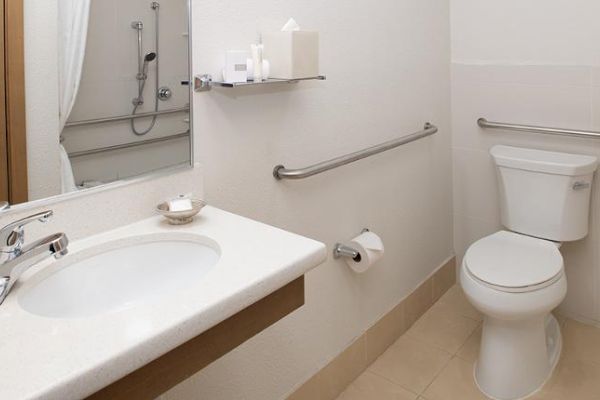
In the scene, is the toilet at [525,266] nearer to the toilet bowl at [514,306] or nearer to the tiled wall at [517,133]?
the toilet bowl at [514,306]

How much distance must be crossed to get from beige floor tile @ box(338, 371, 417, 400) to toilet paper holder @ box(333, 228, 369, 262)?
53 cm

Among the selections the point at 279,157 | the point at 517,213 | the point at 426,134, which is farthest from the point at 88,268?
the point at 517,213

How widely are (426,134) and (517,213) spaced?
520 mm

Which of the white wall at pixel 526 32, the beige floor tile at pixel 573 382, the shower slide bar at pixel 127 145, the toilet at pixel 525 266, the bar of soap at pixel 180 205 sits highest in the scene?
the white wall at pixel 526 32

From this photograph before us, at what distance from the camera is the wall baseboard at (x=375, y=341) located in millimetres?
1820

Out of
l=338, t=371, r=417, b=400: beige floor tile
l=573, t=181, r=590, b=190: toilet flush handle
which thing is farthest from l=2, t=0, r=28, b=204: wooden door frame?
l=573, t=181, r=590, b=190: toilet flush handle

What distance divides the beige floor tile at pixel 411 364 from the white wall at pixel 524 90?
70cm

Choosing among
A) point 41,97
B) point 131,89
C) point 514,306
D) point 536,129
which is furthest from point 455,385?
point 41,97

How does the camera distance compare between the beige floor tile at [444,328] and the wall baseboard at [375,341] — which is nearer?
the wall baseboard at [375,341]

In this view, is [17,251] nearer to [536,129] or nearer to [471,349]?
[471,349]

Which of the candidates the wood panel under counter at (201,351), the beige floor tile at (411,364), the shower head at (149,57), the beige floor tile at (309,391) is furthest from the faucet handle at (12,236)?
the beige floor tile at (411,364)

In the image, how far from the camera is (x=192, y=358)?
2.71ft

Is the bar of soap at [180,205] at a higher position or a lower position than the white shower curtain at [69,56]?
lower

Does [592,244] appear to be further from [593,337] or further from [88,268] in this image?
[88,268]
